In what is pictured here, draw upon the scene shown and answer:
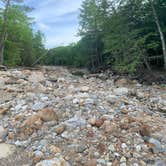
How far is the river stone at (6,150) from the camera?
3.87 meters

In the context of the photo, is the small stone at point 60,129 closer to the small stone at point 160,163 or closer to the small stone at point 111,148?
the small stone at point 111,148

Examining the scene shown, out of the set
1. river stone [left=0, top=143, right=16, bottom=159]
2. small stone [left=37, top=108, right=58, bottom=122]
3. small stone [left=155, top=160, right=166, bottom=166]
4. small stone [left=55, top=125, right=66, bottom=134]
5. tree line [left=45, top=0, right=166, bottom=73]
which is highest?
tree line [left=45, top=0, right=166, bottom=73]

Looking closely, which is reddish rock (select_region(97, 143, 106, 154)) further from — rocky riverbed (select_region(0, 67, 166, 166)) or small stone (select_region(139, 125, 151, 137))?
small stone (select_region(139, 125, 151, 137))

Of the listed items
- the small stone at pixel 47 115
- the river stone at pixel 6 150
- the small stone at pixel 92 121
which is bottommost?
the river stone at pixel 6 150

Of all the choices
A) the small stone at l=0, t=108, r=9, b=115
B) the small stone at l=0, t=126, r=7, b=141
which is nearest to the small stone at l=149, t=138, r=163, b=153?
the small stone at l=0, t=126, r=7, b=141

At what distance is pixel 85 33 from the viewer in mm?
20906

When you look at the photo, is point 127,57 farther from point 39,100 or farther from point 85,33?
point 85,33

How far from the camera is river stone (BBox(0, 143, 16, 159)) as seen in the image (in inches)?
152

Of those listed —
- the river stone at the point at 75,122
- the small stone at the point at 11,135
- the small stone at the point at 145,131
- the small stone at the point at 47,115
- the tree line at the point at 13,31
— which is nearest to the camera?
the small stone at the point at 145,131

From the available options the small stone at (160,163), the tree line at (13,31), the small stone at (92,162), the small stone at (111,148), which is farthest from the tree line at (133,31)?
the small stone at (92,162)

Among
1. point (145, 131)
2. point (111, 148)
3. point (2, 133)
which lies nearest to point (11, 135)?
point (2, 133)

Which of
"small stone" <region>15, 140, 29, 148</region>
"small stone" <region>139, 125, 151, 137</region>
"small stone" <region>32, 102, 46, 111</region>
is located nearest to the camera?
"small stone" <region>15, 140, 29, 148</region>

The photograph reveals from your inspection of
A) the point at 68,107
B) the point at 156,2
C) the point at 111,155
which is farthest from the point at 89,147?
the point at 156,2

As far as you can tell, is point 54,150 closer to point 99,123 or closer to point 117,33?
point 99,123
